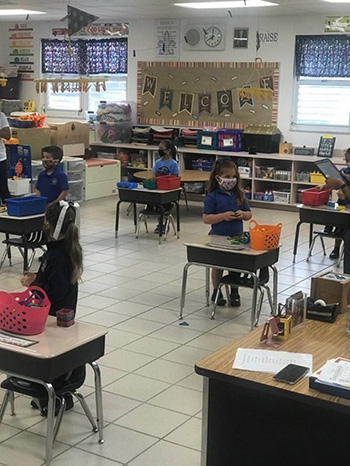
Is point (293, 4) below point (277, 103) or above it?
above

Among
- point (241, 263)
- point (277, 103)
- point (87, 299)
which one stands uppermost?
point (277, 103)

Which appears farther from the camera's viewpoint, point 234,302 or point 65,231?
point 234,302

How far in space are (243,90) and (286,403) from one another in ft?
31.9

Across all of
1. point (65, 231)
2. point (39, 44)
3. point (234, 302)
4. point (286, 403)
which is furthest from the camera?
point (39, 44)

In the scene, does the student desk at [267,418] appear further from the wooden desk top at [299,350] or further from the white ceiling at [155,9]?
the white ceiling at [155,9]

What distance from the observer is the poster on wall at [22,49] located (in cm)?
1496

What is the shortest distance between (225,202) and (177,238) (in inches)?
134

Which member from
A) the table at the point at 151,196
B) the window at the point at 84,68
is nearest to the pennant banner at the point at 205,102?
the window at the point at 84,68

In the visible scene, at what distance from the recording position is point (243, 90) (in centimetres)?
1224

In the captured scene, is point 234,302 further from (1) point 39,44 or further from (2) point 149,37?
(1) point 39,44

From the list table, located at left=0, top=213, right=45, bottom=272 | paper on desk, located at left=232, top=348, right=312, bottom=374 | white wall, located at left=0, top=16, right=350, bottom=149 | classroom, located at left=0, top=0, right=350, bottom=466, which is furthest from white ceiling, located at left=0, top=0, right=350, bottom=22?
paper on desk, located at left=232, top=348, right=312, bottom=374

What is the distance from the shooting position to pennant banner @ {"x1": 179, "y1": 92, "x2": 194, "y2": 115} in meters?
13.2

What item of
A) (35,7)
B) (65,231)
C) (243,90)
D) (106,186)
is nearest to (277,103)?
(243,90)

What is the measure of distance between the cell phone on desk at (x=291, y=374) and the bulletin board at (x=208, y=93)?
9.16 m
